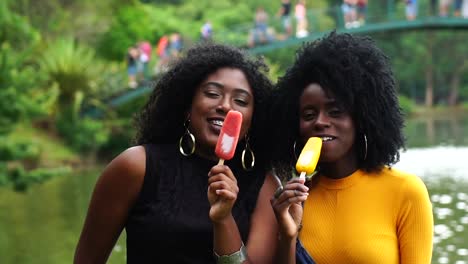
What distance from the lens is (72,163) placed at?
20125 millimetres

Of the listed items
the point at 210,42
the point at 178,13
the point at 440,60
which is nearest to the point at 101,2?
the point at 178,13

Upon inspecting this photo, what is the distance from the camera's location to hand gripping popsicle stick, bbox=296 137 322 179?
9.03 ft

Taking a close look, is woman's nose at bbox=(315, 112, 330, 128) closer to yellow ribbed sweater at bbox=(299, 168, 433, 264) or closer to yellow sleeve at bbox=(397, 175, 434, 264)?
yellow ribbed sweater at bbox=(299, 168, 433, 264)

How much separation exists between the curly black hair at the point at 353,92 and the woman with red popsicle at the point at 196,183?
0.27ft

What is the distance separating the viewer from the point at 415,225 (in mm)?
2854

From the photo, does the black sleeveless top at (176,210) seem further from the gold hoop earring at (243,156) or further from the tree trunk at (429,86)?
the tree trunk at (429,86)

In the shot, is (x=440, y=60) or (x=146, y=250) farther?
(x=440, y=60)

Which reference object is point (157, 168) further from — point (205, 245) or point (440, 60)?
point (440, 60)

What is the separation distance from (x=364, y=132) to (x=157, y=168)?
2.28 feet

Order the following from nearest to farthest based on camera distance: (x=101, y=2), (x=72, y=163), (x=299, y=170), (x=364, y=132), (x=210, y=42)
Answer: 1. (x=299, y=170)
2. (x=364, y=132)
3. (x=210, y=42)
4. (x=72, y=163)
5. (x=101, y=2)

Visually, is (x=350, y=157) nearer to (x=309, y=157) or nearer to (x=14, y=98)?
(x=309, y=157)

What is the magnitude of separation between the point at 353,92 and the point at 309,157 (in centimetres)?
33

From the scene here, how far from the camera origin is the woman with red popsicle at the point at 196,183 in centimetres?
285

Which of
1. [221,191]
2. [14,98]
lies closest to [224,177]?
[221,191]
